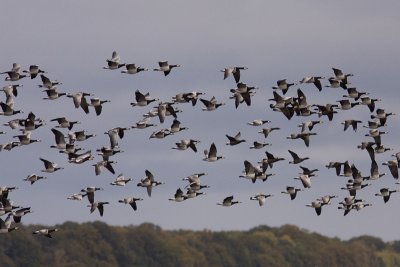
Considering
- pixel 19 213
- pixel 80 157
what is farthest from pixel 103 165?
pixel 19 213

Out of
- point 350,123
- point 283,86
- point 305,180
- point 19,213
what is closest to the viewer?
point 19,213

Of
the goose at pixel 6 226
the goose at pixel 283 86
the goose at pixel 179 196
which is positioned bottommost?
the goose at pixel 6 226

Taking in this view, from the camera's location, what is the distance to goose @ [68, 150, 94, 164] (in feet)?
411

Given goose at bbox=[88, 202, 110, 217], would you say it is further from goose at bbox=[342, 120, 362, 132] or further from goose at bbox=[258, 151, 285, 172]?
goose at bbox=[342, 120, 362, 132]

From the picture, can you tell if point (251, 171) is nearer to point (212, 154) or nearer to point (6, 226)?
point (212, 154)

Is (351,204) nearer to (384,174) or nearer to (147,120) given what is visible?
(384,174)

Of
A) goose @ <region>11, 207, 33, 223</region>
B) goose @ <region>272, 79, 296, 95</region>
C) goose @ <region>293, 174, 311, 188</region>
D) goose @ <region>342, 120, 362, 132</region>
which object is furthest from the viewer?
goose @ <region>342, 120, 362, 132</region>

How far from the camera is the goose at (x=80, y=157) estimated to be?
125 metres

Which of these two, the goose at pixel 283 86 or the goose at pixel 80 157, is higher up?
the goose at pixel 283 86

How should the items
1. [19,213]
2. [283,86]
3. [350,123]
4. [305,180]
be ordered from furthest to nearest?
1. [350,123]
2. [283,86]
3. [305,180]
4. [19,213]

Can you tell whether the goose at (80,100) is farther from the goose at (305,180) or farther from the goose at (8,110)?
the goose at (305,180)

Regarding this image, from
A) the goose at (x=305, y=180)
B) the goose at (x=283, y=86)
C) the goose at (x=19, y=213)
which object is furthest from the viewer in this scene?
the goose at (x=283, y=86)

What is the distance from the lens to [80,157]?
126m

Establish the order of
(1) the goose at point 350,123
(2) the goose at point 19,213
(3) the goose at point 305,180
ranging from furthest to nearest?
1. (1) the goose at point 350,123
2. (3) the goose at point 305,180
3. (2) the goose at point 19,213
